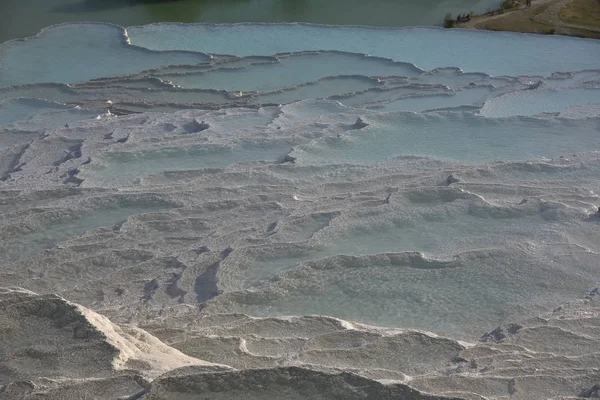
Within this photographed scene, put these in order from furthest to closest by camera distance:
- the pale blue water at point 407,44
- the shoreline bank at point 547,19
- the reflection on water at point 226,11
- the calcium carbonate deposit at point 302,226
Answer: the reflection on water at point 226,11 < the shoreline bank at point 547,19 < the pale blue water at point 407,44 < the calcium carbonate deposit at point 302,226

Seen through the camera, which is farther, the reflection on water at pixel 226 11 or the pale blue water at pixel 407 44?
the reflection on water at pixel 226 11

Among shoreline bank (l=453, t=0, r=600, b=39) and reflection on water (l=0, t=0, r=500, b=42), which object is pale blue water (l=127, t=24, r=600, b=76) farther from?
reflection on water (l=0, t=0, r=500, b=42)

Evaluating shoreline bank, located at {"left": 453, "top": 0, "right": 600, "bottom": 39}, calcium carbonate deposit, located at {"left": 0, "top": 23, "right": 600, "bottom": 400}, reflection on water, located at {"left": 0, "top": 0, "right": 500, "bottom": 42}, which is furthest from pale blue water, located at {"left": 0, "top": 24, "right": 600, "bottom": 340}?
reflection on water, located at {"left": 0, "top": 0, "right": 500, "bottom": 42}

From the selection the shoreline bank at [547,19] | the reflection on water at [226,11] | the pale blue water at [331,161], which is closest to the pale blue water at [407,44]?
the pale blue water at [331,161]

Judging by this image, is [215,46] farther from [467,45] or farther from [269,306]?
[269,306]

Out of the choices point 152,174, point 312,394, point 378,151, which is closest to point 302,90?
point 378,151

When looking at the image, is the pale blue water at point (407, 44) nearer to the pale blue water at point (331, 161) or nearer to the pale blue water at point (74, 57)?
the pale blue water at point (331, 161)
